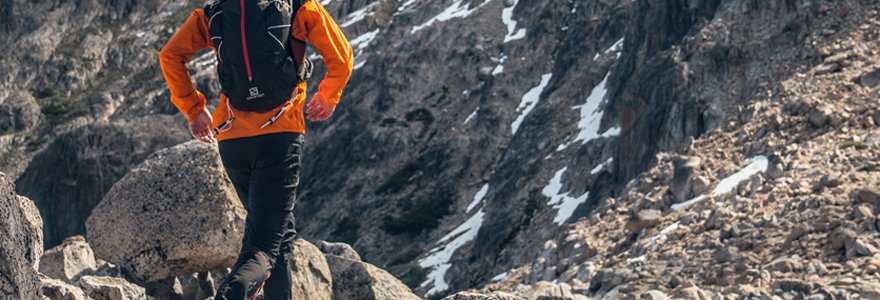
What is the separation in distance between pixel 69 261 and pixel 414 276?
2877 cm

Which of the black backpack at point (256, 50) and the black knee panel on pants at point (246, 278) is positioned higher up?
the black backpack at point (256, 50)

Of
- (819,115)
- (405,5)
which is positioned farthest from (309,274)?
(405,5)

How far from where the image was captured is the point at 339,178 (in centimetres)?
6244

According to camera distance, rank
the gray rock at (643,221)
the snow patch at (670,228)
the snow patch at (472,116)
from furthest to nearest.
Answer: the snow patch at (472,116) < the gray rock at (643,221) < the snow patch at (670,228)

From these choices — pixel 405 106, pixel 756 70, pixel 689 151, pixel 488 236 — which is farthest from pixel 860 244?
pixel 405 106

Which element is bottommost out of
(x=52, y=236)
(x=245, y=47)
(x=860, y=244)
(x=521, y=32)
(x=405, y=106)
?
(x=52, y=236)

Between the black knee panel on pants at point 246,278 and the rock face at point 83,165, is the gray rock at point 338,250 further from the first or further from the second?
the rock face at point 83,165

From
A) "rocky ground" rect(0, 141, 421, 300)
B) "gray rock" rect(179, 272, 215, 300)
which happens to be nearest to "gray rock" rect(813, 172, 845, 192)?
"rocky ground" rect(0, 141, 421, 300)

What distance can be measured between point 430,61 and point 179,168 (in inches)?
2534

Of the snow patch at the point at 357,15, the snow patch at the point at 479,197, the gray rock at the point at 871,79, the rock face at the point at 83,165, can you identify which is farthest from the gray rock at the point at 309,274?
the snow patch at the point at 357,15

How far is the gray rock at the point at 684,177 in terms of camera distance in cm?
1487

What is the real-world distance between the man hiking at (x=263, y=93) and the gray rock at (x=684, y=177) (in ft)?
38.9

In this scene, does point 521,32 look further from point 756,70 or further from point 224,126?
point 224,126

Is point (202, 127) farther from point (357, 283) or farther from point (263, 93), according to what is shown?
point (357, 283)
